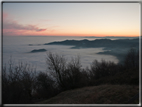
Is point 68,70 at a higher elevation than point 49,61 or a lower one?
lower

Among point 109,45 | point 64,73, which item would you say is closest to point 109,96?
point 64,73

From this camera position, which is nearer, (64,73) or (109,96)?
(109,96)

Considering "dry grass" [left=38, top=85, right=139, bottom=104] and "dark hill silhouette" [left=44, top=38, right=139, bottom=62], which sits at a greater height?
"dark hill silhouette" [left=44, top=38, right=139, bottom=62]

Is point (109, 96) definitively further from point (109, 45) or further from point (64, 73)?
point (109, 45)

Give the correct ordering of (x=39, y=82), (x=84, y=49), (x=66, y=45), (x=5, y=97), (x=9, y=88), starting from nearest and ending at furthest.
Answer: (x=5, y=97) → (x=9, y=88) → (x=39, y=82) → (x=66, y=45) → (x=84, y=49)

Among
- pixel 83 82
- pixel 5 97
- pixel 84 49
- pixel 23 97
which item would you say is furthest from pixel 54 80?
pixel 84 49

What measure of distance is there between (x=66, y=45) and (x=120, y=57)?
16883mm

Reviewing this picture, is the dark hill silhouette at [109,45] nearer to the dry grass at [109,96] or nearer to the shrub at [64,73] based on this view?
the shrub at [64,73]

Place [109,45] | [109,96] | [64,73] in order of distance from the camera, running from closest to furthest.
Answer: [109,96] → [64,73] → [109,45]

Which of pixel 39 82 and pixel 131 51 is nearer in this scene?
pixel 39 82

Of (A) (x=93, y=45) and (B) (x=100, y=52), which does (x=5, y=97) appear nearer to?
(A) (x=93, y=45)

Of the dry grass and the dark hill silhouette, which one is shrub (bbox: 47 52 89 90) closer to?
the dry grass

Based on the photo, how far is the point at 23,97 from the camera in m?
9.05

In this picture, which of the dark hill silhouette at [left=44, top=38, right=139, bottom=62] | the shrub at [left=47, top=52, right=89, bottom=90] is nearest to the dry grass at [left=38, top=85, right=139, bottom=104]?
the shrub at [left=47, top=52, right=89, bottom=90]
